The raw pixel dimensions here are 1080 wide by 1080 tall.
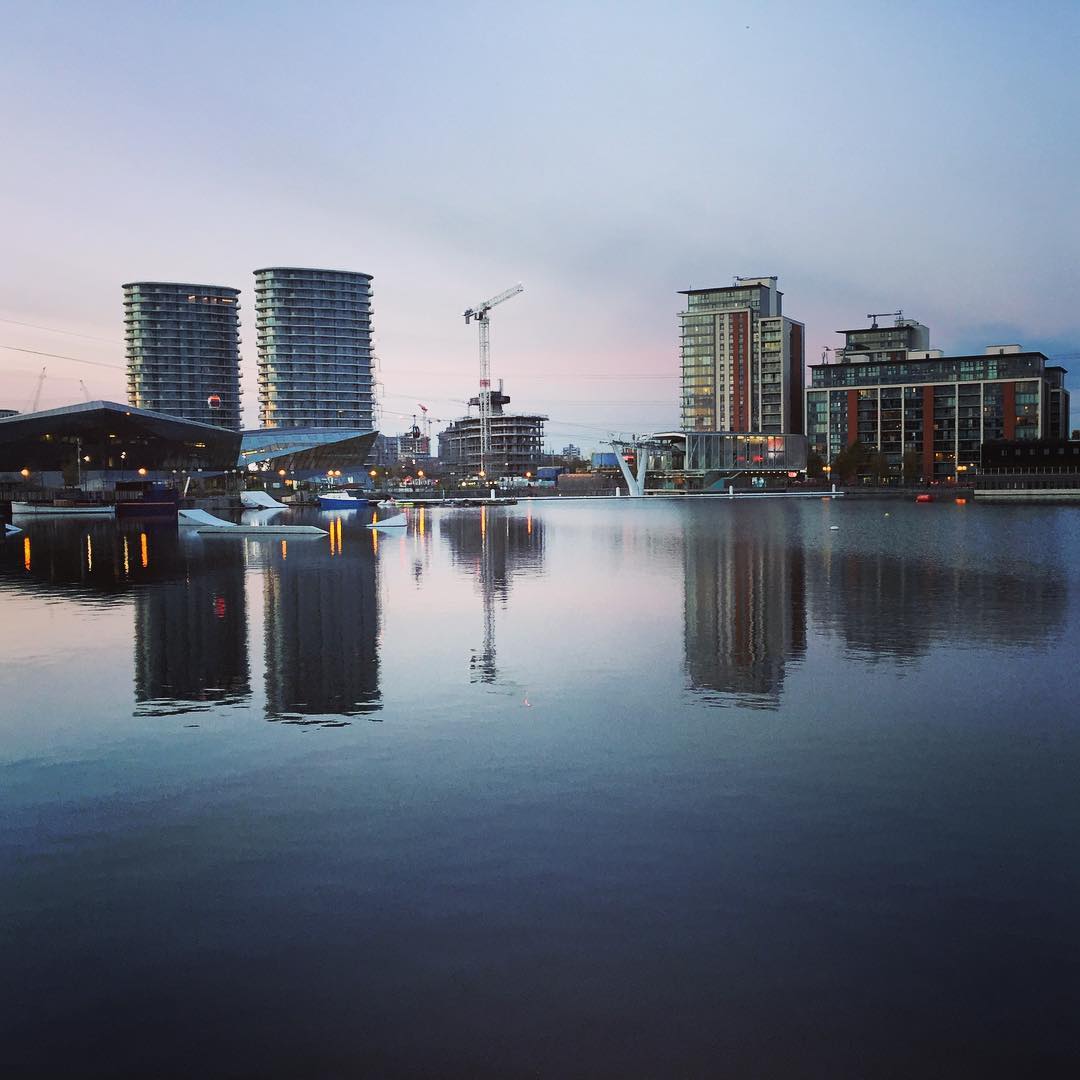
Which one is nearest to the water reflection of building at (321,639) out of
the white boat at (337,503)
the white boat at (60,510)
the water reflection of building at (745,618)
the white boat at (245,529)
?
the water reflection of building at (745,618)

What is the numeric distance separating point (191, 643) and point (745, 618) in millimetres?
14823

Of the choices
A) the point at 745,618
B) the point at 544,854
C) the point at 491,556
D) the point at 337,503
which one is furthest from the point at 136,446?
the point at 544,854

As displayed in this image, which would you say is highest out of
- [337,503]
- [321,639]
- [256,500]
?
[256,500]

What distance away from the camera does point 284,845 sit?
10.8 m

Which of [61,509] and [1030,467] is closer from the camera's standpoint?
[61,509]

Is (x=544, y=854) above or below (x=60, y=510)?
below

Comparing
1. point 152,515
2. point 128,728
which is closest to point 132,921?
point 128,728

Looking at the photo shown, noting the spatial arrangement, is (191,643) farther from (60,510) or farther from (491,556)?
(60,510)

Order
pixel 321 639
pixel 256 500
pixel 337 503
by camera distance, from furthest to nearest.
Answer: pixel 256 500 < pixel 337 503 < pixel 321 639

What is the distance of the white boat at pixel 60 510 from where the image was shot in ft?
361

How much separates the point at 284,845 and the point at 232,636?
1556 cm

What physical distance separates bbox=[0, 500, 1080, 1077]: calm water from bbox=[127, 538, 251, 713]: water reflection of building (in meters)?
0.18

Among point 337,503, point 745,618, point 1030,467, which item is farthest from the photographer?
point 1030,467

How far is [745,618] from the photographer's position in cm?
2730
